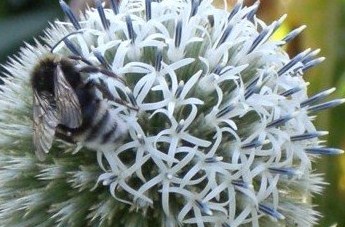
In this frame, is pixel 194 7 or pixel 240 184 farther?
pixel 194 7

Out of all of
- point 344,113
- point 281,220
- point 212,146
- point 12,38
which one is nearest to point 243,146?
point 212,146

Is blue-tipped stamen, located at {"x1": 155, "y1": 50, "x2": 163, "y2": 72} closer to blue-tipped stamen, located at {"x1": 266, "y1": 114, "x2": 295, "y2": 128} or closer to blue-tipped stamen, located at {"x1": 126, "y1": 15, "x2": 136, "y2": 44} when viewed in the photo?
blue-tipped stamen, located at {"x1": 126, "y1": 15, "x2": 136, "y2": 44}

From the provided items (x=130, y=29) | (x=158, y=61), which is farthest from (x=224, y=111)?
(x=130, y=29)

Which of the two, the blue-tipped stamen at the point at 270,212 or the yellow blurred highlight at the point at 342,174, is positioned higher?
the blue-tipped stamen at the point at 270,212

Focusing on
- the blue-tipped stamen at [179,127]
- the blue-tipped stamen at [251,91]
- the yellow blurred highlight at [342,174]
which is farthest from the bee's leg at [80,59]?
the yellow blurred highlight at [342,174]

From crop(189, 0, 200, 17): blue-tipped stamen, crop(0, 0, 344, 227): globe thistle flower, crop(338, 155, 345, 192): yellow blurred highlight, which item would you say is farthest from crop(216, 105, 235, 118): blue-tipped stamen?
crop(338, 155, 345, 192): yellow blurred highlight

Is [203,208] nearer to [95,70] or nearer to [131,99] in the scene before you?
[131,99]

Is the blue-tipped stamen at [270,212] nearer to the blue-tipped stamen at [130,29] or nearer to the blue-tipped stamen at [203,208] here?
the blue-tipped stamen at [203,208]
